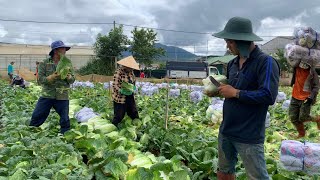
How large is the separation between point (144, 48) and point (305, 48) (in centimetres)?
2787

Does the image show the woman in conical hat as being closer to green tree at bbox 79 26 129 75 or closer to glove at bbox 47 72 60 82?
glove at bbox 47 72 60 82

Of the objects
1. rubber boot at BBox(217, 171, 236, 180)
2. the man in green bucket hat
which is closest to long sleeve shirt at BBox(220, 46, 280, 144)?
Result: the man in green bucket hat

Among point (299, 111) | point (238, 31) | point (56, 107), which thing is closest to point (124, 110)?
point (56, 107)

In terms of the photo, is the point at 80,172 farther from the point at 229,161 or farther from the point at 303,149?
the point at 303,149

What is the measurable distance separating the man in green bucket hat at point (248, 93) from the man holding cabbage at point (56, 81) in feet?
9.80

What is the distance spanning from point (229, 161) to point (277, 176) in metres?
0.92

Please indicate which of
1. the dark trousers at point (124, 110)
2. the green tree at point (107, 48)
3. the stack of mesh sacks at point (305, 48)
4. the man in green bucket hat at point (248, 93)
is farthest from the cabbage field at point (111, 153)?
the green tree at point (107, 48)

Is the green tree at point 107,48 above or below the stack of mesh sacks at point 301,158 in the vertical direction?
above

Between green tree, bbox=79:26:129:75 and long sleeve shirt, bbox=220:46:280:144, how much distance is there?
27.8m

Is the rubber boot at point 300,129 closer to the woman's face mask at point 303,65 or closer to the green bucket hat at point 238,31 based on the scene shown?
the woman's face mask at point 303,65

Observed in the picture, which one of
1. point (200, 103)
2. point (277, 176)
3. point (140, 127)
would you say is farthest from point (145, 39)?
point (277, 176)

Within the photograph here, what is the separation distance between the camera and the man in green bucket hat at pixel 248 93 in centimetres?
297

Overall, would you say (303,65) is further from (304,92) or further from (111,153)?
(111,153)

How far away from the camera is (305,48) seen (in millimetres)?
5535
